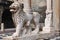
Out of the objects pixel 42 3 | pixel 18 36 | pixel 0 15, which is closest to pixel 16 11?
pixel 18 36

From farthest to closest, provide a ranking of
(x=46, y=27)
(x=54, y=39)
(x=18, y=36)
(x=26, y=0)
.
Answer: (x=26, y=0) → (x=46, y=27) → (x=54, y=39) → (x=18, y=36)

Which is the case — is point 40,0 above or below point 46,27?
above

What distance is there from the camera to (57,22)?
963 cm

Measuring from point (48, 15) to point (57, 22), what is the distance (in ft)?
3.06

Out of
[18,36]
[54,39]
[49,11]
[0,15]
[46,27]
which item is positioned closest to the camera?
[18,36]

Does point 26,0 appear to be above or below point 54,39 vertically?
above

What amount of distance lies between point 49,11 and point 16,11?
361 cm

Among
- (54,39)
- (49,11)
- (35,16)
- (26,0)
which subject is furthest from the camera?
(26,0)

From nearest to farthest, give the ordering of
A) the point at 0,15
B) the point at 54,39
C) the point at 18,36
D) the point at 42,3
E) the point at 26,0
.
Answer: the point at 18,36 → the point at 54,39 → the point at 26,0 → the point at 42,3 → the point at 0,15

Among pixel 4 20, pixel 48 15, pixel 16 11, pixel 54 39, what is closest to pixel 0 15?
pixel 4 20

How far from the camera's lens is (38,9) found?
13.2m

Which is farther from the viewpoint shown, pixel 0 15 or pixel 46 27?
pixel 0 15

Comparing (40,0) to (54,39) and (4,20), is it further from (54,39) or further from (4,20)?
(54,39)

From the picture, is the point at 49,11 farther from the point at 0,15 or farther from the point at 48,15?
the point at 0,15
